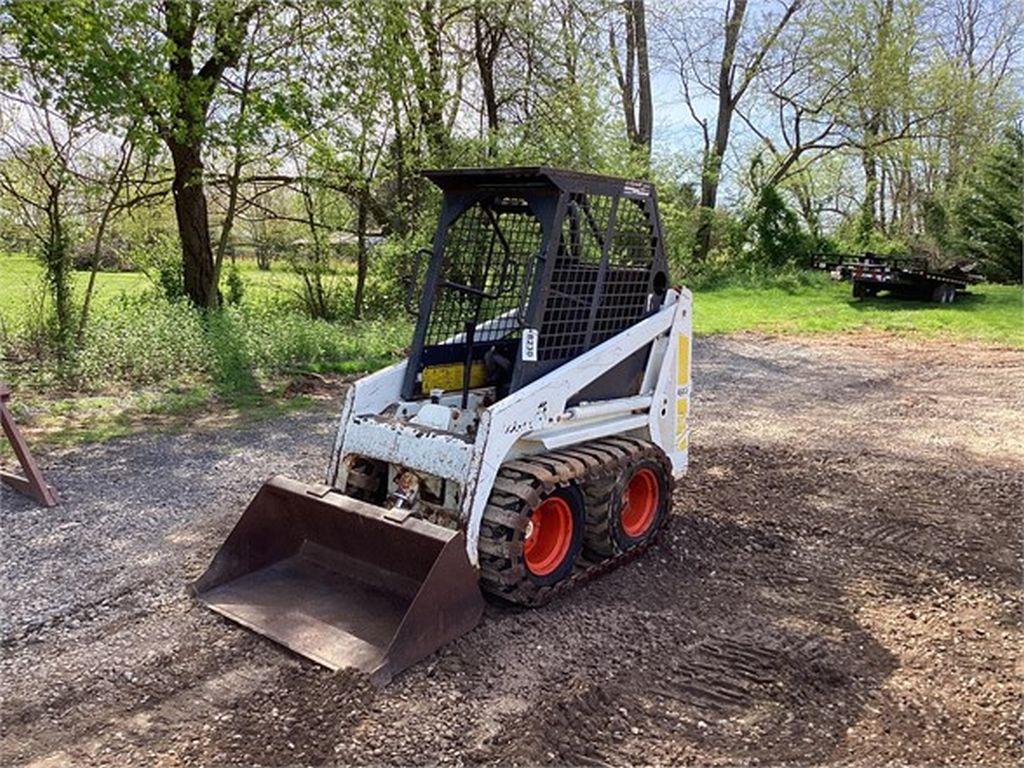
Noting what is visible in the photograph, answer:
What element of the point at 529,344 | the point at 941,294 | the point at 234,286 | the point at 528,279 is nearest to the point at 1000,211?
the point at 941,294

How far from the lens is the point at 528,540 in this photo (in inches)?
148

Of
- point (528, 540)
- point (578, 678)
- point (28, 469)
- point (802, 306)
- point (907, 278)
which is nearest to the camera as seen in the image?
point (578, 678)

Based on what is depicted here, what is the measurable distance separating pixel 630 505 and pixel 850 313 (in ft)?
40.8

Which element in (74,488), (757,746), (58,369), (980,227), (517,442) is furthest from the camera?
(980,227)

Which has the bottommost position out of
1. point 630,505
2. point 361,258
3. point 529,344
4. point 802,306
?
point 630,505

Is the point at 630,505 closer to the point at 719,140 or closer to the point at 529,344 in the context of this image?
the point at 529,344

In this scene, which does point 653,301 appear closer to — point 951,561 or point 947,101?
point 951,561

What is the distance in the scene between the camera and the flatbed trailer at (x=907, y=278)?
16.1 m

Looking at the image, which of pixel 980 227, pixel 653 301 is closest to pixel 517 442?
pixel 653 301

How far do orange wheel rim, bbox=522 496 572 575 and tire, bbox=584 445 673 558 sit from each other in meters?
0.19

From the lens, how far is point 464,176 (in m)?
4.12

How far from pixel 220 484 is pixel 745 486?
3.48 m

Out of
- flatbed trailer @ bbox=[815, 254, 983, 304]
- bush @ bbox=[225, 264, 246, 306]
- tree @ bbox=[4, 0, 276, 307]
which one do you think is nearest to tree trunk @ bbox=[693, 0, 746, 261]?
flatbed trailer @ bbox=[815, 254, 983, 304]

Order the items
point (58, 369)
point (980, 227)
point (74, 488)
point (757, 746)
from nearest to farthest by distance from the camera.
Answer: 1. point (757, 746)
2. point (74, 488)
3. point (58, 369)
4. point (980, 227)
